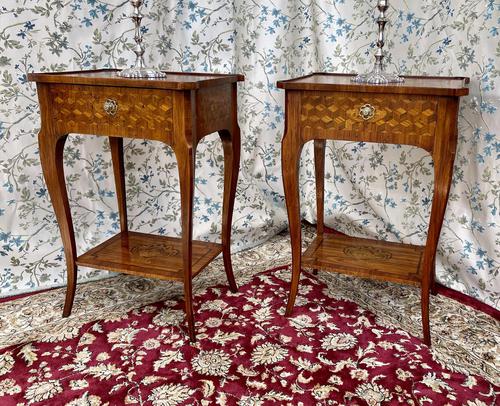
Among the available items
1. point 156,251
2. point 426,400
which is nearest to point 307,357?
point 426,400

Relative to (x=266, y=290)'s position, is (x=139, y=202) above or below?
above

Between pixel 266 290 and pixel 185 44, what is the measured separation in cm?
114

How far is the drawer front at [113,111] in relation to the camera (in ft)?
5.08

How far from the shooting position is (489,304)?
6.30ft

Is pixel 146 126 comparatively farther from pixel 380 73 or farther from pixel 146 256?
pixel 380 73

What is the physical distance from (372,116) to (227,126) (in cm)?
52

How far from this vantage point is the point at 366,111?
155 centimetres

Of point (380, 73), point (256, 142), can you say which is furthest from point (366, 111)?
point (256, 142)

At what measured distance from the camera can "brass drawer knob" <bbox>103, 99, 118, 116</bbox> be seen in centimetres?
159

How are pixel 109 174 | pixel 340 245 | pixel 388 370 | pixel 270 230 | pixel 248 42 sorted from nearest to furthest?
pixel 388 370
pixel 340 245
pixel 109 174
pixel 248 42
pixel 270 230

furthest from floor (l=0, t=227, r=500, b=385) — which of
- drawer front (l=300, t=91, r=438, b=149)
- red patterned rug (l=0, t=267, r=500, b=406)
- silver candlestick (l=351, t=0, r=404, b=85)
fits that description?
silver candlestick (l=351, t=0, r=404, b=85)

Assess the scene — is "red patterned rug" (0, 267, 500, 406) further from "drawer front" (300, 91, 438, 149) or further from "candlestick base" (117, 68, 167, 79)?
"candlestick base" (117, 68, 167, 79)

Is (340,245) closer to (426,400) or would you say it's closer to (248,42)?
(426,400)

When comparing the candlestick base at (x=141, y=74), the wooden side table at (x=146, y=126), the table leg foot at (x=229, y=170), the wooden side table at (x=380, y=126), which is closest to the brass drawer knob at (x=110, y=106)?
the wooden side table at (x=146, y=126)
